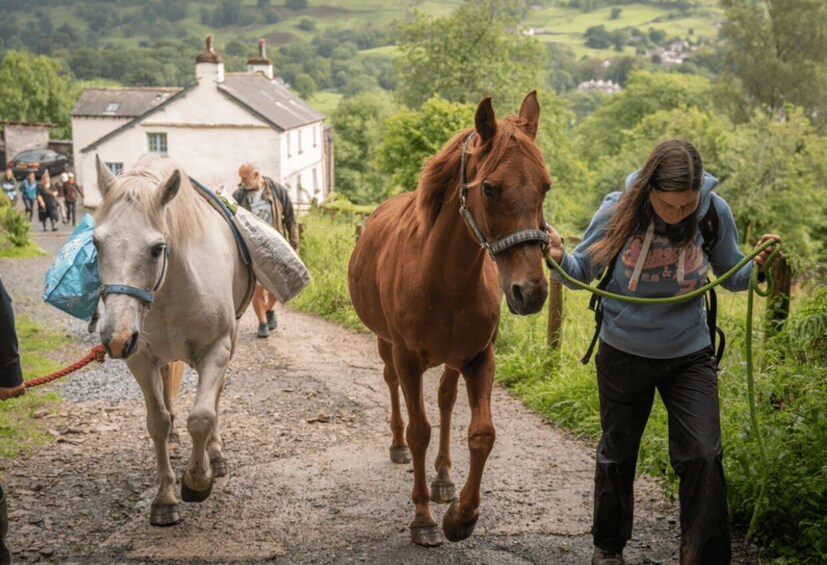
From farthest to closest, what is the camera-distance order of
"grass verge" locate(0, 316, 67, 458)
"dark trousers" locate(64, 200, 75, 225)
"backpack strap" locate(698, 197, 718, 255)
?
"dark trousers" locate(64, 200, 75, 225)
"grass verge" locate(0, 316, 67, 458)
"backpack strap" locate(698, 197, 718, 255)

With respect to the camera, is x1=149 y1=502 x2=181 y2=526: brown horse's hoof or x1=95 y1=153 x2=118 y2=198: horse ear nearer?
x1=95 y1=153 x2=118 y2=198: horse ear

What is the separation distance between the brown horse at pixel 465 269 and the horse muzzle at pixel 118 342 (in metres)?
1.35

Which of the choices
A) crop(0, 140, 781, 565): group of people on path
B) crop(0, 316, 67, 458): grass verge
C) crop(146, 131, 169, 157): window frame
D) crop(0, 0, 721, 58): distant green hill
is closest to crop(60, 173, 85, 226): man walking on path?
crop(146, 131, 169, 157): window frame

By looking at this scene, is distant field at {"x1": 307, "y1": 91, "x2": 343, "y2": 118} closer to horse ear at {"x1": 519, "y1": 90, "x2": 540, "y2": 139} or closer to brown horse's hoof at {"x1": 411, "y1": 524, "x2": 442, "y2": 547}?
brown horse's hoof at {"x1": 411, "y1": 524, "x2": 442, "y2": 547}

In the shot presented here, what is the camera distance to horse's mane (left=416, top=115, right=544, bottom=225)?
351 cm

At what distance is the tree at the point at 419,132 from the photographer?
31719 mm

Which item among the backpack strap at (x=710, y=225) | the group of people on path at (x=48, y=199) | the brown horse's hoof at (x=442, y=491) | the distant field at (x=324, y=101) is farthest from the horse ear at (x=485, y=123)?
the distant field at (x=324, y=101)

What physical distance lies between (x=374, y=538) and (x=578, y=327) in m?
3.84

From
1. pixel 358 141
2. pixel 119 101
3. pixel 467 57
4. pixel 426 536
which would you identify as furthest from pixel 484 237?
pixel 358 141

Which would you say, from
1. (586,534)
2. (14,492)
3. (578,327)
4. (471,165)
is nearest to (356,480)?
(586,534)

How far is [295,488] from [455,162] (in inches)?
101

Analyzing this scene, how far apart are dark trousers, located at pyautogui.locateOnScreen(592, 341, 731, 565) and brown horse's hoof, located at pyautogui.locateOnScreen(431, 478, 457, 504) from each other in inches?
49.9

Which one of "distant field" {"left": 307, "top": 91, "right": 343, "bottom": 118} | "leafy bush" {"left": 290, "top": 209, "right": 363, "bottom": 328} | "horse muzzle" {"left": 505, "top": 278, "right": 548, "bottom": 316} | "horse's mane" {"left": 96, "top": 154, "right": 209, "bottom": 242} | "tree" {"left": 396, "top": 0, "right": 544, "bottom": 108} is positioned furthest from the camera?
"distant field" {"left": 307, "top": 91, "right": 343, "bottom": 118}

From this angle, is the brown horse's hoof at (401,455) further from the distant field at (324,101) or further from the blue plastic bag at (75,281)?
the distant field at (324,101)
